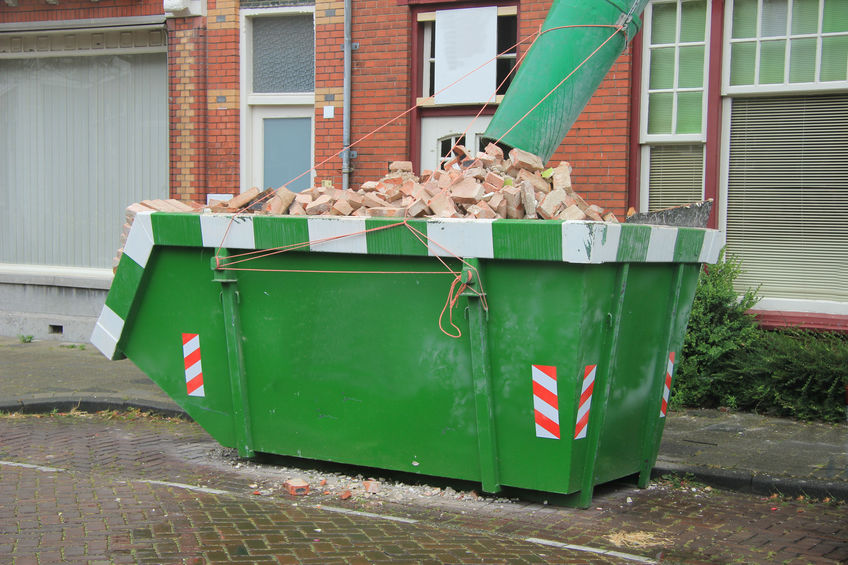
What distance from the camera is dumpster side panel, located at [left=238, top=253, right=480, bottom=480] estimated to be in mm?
5320

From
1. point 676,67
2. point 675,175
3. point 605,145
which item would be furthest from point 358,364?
point 676,67

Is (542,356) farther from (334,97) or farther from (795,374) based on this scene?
(334,97)

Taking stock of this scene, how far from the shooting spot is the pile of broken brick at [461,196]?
17.3 ft

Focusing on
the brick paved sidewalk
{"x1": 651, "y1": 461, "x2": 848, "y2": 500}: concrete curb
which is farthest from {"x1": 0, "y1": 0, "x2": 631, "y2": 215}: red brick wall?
{"x1": 651, "y1": 461, "x2": 848, "y2": 500}: concrete curb

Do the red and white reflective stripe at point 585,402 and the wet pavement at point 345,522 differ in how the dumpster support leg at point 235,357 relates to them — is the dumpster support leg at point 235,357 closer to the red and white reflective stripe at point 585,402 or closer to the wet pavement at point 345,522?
the wet pavement at point 345,522

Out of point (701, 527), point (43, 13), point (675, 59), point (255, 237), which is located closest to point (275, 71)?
point (43, 13)

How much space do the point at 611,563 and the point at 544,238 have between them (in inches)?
62.9

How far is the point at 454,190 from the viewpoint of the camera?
5418mm

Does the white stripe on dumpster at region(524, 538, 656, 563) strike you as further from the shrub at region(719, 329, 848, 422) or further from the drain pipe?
→ the drain pipe

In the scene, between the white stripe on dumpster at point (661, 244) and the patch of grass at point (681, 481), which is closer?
the white stripe on dumpster at point (661, 244)

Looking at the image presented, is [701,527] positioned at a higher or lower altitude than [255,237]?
lower

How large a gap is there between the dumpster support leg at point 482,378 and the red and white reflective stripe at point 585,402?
0.46 meters

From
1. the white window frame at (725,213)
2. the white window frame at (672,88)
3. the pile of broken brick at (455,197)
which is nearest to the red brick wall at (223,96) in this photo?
the white window frame at (672,88)

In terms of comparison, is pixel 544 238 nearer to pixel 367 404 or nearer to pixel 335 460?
pixel 367 404
